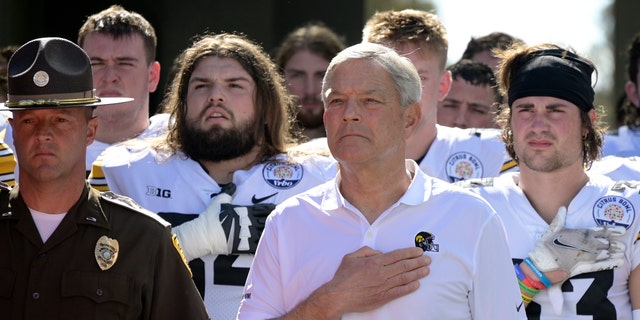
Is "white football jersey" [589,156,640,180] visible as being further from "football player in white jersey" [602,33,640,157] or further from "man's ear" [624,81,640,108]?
"man's ear" [624,81,640,108]

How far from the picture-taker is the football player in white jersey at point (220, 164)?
16.6 ft

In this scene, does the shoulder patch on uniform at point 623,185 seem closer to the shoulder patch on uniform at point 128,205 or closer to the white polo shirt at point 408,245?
the white polo shirt at point 408,245

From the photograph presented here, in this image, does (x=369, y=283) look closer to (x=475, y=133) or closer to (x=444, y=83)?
(x=475, y=133)

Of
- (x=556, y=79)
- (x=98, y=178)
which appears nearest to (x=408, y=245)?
(x=556, y=79)

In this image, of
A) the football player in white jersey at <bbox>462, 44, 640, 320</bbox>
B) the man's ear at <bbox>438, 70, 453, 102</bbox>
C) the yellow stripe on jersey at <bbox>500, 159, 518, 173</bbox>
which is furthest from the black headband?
the man's ear at <bbox>438, 70, 453, 102</bbox>

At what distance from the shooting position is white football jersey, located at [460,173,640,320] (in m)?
4.83

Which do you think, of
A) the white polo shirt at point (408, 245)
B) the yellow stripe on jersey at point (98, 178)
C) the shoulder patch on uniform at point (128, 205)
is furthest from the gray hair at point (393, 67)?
the yellow stripe on jersey at point (98, 178)

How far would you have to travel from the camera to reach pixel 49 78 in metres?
3.92

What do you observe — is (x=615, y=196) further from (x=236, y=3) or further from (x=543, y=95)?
(x=236, y=3)

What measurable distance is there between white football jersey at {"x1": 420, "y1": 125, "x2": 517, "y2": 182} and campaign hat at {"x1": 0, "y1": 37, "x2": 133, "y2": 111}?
2.39 m

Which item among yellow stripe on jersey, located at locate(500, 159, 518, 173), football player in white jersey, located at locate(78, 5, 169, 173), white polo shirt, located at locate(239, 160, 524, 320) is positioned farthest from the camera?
football player in white jersey, located at locate(78, 5, 169, 173)

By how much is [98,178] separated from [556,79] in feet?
6.79

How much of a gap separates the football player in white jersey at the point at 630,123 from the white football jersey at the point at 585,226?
1508 mm

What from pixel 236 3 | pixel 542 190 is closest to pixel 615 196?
pixel 542 190
